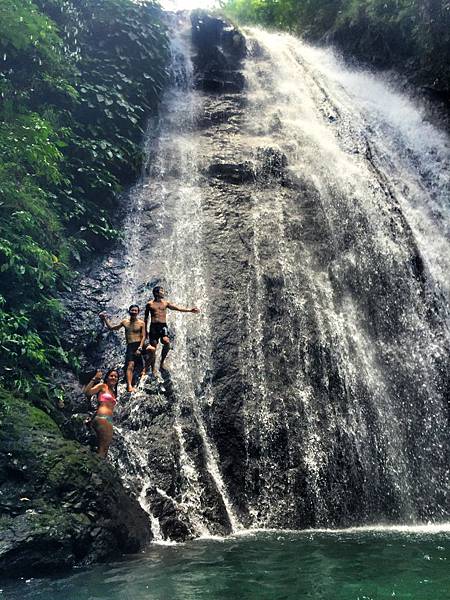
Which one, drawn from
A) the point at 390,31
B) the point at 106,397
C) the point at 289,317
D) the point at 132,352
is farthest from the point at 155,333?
the point at 390,31

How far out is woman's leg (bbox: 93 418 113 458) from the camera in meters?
7.68

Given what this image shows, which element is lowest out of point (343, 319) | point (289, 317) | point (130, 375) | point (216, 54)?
point (130, 375)

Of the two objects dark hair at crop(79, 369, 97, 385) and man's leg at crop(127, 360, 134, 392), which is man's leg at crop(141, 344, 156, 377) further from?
dark hair at crop(79, 369, 97, 385)

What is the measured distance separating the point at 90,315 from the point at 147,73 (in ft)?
29.9

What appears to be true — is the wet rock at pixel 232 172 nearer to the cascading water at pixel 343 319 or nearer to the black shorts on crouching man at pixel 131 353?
the cascading water at pixel 343 319

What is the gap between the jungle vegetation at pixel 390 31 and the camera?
17.6 meters

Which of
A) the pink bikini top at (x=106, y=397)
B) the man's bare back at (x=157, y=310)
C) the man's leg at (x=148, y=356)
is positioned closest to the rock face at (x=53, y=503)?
the pink bikini top at (x=106, y=397)

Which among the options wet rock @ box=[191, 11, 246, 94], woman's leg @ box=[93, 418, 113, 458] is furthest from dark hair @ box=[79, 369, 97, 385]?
wet rock @ box=[191, 11, 246, 94]

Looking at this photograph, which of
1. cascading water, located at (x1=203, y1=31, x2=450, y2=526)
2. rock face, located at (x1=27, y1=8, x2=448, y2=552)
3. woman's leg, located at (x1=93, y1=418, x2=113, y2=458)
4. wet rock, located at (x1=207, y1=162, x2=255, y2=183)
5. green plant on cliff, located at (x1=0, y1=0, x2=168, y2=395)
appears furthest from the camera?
wet rock, located at (x1=207, y1=162, x2=255, y2=183)

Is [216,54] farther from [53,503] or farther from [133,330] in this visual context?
[53,503]

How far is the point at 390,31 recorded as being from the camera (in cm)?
1945

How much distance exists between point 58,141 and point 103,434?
6700 millimetres

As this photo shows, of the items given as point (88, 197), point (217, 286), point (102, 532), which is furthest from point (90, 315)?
point (102, 532)

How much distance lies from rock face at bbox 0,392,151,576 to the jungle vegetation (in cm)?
1622
